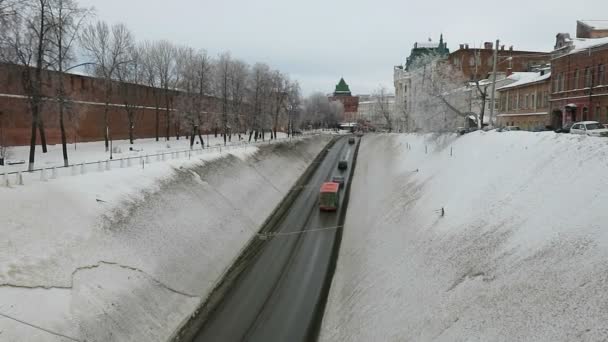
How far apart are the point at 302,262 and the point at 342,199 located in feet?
61.4

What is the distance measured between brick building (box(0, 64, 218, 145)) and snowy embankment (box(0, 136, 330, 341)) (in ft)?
45.3

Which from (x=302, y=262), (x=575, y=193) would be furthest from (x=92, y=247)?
(x=575, y=193)

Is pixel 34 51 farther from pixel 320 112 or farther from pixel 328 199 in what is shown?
pixel 320 112

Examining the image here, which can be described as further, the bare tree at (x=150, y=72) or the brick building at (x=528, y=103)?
the bare tree at (x=150, y=72)

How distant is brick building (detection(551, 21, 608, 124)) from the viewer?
3606 centimetres

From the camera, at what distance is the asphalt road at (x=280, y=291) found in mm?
17938

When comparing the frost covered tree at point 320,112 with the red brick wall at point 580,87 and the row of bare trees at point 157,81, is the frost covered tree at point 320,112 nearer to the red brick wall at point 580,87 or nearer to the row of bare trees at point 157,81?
the row of bare trees at point 157,81

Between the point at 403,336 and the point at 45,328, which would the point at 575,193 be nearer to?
the point at 403,336

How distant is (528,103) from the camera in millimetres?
50625

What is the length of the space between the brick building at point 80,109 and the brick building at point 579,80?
149 ft

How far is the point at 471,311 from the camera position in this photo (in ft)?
40.2

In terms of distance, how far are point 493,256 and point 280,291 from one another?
450 inches

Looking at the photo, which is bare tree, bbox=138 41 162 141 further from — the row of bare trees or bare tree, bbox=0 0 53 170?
bare tree, bbox=0 0 53 170

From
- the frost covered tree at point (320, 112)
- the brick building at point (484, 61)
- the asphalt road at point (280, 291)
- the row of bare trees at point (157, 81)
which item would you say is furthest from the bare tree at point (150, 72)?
the frost covered tree at point (320, 112)
